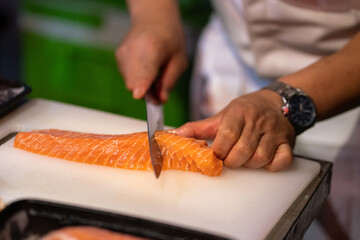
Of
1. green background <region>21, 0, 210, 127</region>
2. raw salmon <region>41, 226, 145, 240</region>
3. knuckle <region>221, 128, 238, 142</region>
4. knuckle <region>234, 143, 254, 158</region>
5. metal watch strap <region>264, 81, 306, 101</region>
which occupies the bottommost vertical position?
green background <region>21, 0, 210, 127</region>

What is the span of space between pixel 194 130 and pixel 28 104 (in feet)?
2.06

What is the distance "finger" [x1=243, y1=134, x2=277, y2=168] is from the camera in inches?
55.5

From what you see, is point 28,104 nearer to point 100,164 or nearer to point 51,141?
point 51,141

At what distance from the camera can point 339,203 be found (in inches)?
83.7

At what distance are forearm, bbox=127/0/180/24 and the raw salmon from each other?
3.91 feet

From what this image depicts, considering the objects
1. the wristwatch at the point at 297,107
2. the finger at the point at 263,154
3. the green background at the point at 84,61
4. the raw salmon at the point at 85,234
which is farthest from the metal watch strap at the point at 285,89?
the green background at the point at 84,61

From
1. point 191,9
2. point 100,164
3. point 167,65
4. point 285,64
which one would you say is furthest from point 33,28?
point 100,164

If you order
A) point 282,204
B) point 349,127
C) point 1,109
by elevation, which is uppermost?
point 1,109

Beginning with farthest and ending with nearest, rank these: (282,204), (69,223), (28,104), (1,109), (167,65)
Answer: (167,65), (28,104), (1,109), (282,204), (69,223)

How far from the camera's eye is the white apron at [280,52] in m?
1.95

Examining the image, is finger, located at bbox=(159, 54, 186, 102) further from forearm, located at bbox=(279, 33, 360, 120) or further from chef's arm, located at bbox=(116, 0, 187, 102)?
forearm, located at bbox=(279, 33, 360, 120)

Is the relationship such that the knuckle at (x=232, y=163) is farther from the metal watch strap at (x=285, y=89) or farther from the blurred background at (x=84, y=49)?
the blurred background at (x=84, y=49)

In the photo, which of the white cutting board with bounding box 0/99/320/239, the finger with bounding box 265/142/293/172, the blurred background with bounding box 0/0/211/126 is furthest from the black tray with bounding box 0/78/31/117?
the blurred background with bounding box 0/0/211/126

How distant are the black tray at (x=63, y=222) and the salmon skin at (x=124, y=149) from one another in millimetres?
380
